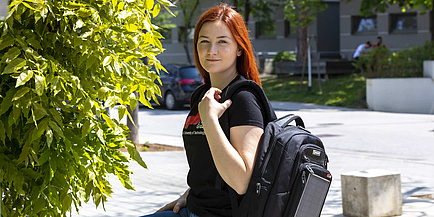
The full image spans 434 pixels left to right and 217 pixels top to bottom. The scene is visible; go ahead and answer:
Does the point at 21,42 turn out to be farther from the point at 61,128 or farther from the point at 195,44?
the point at 195,44

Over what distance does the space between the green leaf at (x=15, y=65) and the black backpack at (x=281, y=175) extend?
1049mm

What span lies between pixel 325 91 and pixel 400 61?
16.1 feet

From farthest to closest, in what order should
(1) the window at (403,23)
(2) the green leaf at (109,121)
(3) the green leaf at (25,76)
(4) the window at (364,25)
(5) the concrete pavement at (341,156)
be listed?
(4) the window at (364,25)
(1) the window at (403,23)
(5) the concrete pavement at (341,156)
(2) the green leaf at (109,121)
(3) the green leaf at (25,76)

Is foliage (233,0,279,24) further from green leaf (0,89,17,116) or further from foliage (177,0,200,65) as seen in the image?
green leaf (0,89,17,116)

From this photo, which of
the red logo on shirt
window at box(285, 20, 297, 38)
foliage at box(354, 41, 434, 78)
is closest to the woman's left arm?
the red logo on shirt

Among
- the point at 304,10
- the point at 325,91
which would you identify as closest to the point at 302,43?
the point at 304,10

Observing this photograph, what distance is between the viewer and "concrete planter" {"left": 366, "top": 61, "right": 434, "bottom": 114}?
21.6 meters

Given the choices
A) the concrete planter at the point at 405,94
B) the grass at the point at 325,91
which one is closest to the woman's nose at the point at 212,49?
the concrete planter at the point at 405,94

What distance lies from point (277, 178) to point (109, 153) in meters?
1.42

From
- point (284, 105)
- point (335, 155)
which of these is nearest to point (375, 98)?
point (284, 105)

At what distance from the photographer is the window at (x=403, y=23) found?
36.8 m

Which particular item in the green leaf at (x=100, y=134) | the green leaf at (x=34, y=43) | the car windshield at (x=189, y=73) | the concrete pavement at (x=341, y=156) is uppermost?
the green leaf at (x=34, y=43)

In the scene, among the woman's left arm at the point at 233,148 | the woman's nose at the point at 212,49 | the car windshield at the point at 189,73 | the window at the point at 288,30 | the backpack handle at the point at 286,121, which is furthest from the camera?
the window at the point at 288,30

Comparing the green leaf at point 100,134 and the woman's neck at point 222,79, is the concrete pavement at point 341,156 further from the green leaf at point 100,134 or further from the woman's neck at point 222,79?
the woman's neck at point 222,79
